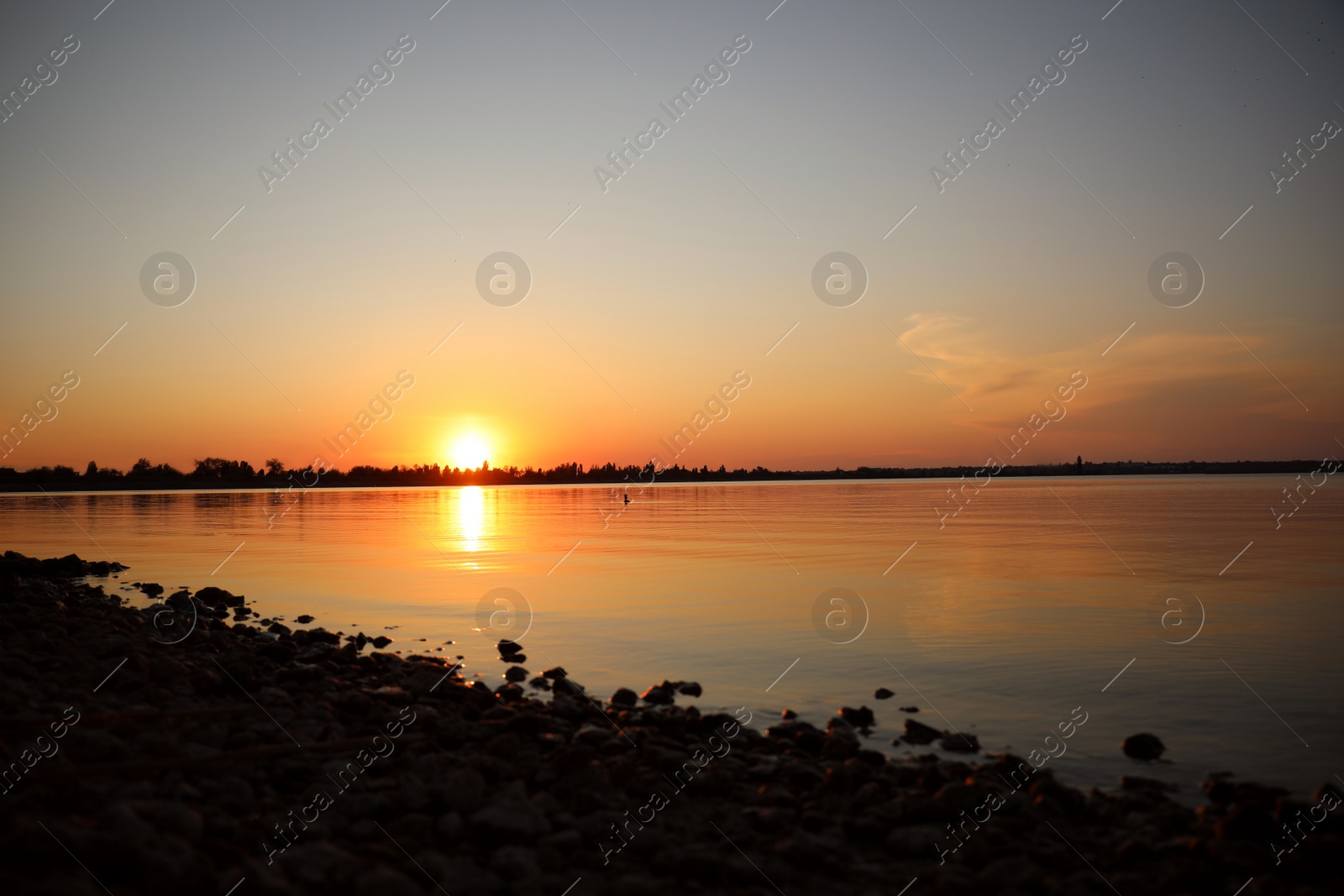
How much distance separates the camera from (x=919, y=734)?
437 inches

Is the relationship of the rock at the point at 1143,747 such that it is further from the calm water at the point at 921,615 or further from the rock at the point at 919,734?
the rock at the point at 919,734

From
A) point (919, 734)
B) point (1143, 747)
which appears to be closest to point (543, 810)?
point (919, 734)

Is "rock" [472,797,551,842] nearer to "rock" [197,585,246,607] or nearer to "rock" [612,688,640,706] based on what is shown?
"rock" [612,688,640,706]

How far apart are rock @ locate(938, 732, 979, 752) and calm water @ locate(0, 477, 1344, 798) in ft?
0.91

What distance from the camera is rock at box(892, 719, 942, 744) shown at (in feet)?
36.0

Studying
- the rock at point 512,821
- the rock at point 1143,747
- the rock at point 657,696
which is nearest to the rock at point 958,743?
the rock at point 1143,747

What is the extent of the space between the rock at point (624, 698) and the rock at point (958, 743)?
14.3 feet

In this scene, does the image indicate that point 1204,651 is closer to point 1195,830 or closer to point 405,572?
point 1195,830

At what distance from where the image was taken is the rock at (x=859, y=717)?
1170cm

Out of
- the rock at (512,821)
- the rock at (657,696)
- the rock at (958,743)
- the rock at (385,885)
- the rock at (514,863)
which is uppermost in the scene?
the rock at (385,885)

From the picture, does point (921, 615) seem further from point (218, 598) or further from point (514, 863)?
point (218, 598)

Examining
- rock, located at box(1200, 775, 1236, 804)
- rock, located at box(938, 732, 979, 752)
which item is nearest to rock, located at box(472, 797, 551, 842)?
rock, located at box(938, 732, 979, 752)

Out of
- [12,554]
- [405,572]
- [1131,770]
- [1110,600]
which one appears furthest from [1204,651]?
[12,554]

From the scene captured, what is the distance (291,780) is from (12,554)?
30.1 metres
